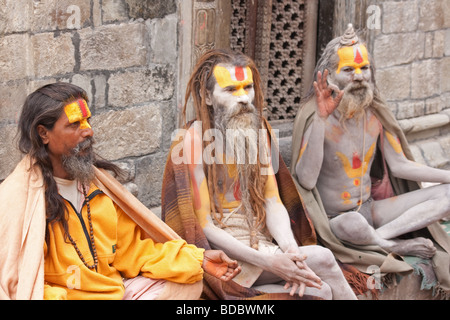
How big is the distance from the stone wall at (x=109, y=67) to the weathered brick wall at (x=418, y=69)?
230 centimetres

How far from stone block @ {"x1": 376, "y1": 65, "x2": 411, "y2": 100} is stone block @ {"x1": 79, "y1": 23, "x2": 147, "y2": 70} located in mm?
2549

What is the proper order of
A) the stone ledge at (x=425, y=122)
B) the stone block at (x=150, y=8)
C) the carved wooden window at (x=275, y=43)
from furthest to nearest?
the stone ledge at (x=425, y=122) → the carved wooden window at (x=275, y=43) → the stone block at (x=150, y=8)

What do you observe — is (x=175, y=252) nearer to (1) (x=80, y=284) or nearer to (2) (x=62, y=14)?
(1) (x=80, y=284)

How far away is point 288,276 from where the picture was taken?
4.65m

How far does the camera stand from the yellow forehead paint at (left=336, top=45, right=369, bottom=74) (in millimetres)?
5387

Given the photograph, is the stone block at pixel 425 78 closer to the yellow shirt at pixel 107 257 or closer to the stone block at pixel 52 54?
the stone block at pixel 52 54

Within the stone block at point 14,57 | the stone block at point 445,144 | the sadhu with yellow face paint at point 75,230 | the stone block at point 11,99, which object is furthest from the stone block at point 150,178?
the stone block at point 445,144

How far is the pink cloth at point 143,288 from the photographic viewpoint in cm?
420

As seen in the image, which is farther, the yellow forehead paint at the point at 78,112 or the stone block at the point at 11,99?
the stone block at the point at 11,99

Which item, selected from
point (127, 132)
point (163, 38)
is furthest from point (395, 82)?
point (127, 132)

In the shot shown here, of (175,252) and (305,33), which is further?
(305,33)

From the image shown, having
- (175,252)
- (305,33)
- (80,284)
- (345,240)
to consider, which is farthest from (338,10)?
(80,284)

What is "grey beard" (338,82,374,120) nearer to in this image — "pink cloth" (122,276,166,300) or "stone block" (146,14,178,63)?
"stone block" (146,14,178,63)
